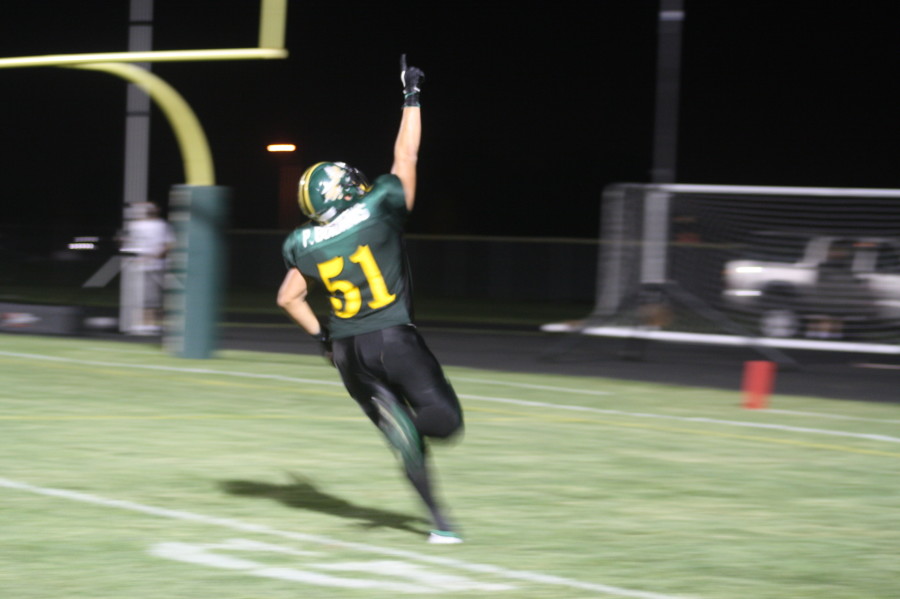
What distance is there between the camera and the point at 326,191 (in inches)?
261

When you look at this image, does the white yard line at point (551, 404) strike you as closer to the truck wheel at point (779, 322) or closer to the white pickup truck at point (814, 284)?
the white pickup truck at point (814, 284)

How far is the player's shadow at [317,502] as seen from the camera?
7.45 m

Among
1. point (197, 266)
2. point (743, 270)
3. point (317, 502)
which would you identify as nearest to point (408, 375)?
point (317, 502)

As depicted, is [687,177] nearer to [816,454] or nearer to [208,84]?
[208,84]

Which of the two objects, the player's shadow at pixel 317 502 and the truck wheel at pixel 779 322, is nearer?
the player's shadow at pixel 317 502

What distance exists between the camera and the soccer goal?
17.4 meters

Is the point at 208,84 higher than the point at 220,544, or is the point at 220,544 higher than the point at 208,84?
the point at 208,84

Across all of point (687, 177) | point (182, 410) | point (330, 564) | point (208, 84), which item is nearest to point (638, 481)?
point (330, 564)

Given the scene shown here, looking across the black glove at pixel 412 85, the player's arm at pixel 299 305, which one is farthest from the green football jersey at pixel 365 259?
the black glove at pixel 412 85

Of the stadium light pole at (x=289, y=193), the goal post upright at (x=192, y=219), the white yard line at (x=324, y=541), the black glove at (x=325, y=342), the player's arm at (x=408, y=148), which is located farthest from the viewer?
the stadium light pole at (x=289, y=193)

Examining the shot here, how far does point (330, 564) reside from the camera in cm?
642

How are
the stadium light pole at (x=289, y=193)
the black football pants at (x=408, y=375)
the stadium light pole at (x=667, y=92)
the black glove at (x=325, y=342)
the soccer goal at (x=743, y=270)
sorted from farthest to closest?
1. the stadium light pole at (x=289, y=193)
2. the stadium light pole at (x=667, y=92)
3. the soccer goal at (x=743, y=270)
4. the black glove at (x=325, y=342)
5. the black football pants at (x=408, y=375)

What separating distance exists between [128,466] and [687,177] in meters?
40.8

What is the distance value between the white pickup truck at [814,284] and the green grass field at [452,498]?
274 inches
